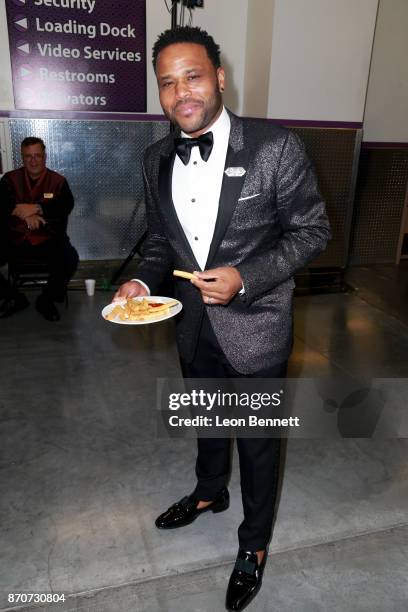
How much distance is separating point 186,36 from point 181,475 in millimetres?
2017

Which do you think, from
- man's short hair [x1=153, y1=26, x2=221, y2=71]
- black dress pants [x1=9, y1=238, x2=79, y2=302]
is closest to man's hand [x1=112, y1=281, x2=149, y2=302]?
man's short hair [x1=153, y1=26, x2=221, y2=71]

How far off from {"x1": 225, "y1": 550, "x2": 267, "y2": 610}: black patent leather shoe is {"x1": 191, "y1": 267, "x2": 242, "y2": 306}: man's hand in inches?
42.4

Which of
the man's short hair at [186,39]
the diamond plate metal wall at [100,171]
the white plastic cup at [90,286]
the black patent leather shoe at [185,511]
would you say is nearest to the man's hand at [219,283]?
the man's short hair at [186,39]

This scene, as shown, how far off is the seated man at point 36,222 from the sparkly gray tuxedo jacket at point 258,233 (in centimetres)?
309

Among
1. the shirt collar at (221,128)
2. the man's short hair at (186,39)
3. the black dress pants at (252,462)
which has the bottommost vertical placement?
the black dress pants at (252,462)

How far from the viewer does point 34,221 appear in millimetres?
4676

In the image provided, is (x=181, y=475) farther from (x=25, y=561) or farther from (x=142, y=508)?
(x=25, y=561)

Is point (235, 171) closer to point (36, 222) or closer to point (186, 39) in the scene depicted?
point (186, 39)

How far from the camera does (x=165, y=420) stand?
315cm

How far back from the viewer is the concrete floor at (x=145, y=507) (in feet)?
6.55

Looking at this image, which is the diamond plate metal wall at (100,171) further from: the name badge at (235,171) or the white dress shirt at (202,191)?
the name badge at (235,171)

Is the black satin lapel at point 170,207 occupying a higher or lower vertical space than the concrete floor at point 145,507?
higher

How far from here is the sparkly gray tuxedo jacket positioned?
5.42ft

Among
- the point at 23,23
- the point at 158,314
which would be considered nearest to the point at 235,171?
the point at 158,314
